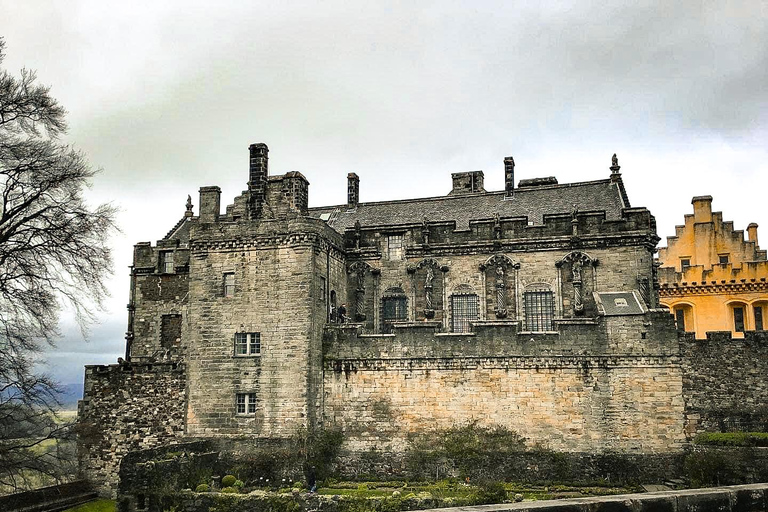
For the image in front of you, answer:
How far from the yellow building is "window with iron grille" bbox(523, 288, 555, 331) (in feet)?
33.7

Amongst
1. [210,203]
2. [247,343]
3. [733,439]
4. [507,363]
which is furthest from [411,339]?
[733,439]

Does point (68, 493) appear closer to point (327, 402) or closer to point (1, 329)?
point (327, 402)

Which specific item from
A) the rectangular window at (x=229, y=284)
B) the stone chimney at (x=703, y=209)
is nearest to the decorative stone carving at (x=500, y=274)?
the rectangular window at (x=229, y=284)

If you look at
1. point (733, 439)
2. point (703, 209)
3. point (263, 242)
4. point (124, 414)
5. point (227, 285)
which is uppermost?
point (703, 209)

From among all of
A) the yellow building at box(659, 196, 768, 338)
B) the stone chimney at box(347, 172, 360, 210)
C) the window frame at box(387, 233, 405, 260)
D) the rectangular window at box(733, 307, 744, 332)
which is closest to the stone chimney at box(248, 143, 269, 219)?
the window frame at box(387, 233, 405, 260)

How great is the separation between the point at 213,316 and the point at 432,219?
12.6m

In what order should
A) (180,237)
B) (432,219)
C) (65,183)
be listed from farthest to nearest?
(180,237) < (432,219) < (65,183)

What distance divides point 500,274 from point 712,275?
13.9 meters

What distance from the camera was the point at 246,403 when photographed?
29.0 m

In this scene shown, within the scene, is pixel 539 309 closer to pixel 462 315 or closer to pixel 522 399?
pixel 462 315

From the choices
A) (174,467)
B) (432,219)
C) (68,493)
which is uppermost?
(432,219)

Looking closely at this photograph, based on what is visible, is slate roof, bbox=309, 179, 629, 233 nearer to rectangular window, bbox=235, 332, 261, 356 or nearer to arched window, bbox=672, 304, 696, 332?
arched window, bbox=672, 304, 696, 332

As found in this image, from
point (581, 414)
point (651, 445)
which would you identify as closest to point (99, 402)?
point (581, 414)

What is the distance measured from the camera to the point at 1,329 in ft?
53.6
